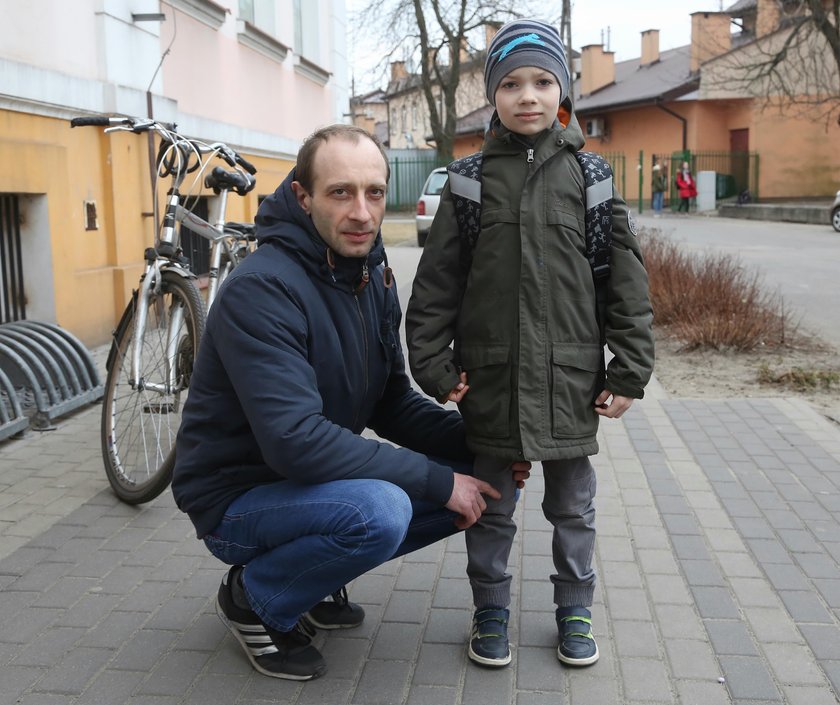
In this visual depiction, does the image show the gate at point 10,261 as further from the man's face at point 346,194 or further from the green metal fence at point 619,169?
the green metal fence at point 619,169

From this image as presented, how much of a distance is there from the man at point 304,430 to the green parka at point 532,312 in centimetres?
17

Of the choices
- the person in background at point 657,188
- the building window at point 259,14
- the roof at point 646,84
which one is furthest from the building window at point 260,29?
the roof at point 646,84

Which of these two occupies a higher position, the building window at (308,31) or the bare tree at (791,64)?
the bare tree at (791,64)

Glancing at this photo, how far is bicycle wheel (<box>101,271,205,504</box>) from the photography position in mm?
4434

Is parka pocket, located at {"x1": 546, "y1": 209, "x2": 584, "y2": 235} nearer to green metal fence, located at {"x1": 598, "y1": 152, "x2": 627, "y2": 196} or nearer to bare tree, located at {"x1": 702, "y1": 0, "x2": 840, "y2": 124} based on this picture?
bare tree, located at {"x1": 702, "y1": 0, "x2": 840, "y2": 124}

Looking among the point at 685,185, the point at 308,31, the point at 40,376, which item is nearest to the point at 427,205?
the point at 308,31

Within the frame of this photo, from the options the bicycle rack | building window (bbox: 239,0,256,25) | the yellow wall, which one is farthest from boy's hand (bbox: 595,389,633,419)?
building window (bbox: 239,0,256,25)

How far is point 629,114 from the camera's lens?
45844 millimetres

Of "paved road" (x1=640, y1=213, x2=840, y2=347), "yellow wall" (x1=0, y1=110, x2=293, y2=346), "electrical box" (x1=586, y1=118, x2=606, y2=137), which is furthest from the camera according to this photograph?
"electrical box" (x1=586, y1=118, x2=606, y2=137)

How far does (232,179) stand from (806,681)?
342 centimetres

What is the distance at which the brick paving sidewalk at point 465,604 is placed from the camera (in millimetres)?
2906

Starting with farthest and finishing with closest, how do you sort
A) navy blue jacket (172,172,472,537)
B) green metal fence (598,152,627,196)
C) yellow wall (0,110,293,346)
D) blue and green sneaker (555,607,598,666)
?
green metal fence (598,152,627,196)
yellow wall (0,110,293,346)
blue and green sneaker (555,607,598,666)
navy blue jacket (172,172,472,537)

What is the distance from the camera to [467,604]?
11.4 ft

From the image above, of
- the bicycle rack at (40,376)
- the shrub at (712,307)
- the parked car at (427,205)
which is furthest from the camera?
A: the parked car at (427,205)
